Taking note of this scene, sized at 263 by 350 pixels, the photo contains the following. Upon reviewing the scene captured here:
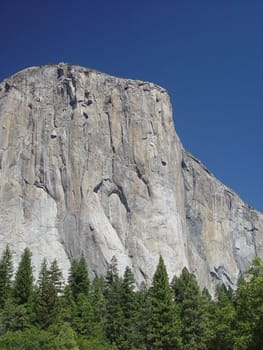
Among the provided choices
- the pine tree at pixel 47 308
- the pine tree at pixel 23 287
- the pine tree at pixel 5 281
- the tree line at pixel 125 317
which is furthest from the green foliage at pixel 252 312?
the pine tree at pixel 5 281

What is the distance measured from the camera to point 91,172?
4313 inches

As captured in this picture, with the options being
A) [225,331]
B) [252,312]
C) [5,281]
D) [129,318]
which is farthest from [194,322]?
[5,281]

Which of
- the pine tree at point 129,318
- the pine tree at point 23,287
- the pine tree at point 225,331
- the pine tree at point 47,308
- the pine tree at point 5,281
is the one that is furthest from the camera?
the pine tree at point 5,281

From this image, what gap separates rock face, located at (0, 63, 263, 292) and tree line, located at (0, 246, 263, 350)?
37.4m

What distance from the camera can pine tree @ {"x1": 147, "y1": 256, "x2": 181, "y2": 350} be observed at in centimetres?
4806

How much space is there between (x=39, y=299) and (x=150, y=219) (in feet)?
195

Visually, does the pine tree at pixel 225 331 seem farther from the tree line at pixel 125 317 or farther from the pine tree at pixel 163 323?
the pine tree at pixel 163 323

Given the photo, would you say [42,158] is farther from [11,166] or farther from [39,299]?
[39,299]

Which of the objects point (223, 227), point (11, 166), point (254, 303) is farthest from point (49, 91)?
point (254, 303)

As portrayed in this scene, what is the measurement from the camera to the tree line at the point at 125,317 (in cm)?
3638

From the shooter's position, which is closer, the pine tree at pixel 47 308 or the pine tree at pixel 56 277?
the pine tree at pixel 47 308

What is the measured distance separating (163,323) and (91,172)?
6288 centimetres

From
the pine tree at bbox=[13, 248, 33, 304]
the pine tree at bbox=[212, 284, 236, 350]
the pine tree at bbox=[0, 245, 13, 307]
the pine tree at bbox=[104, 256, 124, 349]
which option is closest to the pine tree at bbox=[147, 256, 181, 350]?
the pine tree at bbox=[212, 284, 236, 350]

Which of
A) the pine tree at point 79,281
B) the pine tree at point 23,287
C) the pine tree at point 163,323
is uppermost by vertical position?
the pine tree at point 79,281
